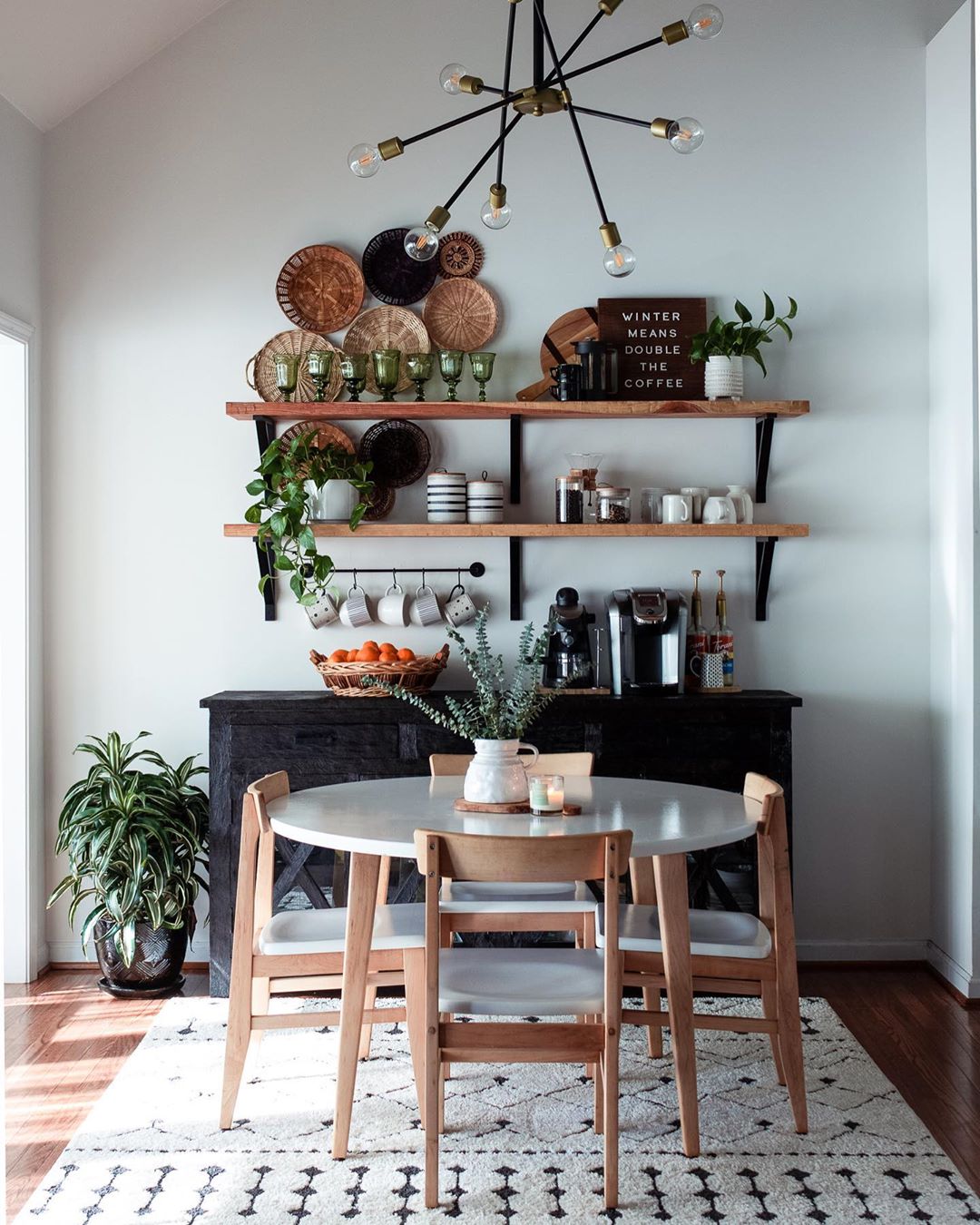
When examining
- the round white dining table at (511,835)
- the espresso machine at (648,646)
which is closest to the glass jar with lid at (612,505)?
the espresso machine at (648,646)

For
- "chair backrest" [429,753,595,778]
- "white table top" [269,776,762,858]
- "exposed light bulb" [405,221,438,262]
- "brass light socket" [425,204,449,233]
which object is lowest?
"white table top" [269,776,762,858]

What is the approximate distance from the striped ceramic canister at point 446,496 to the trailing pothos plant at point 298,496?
0.64ft

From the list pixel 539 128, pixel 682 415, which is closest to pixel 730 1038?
pixel 682 415

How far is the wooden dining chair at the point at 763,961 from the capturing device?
259cm

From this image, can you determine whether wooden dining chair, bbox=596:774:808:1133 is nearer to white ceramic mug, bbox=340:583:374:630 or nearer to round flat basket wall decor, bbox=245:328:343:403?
white ceramic mug, bbox=340:583:374:630

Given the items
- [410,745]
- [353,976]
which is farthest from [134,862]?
[353,976]

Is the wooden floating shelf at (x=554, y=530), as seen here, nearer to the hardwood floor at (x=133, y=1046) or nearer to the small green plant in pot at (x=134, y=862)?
the small green plant in pot at (x=134, y=862)

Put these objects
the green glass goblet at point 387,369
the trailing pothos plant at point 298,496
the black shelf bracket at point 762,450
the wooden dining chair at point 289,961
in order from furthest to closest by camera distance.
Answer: the black shelf bracket at point 762,450 < the green glass goblet at point 387,369 < the trailing pothos plant at point 298,496 < the wooden dining chair at point 289,961

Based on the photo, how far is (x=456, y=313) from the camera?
391cm

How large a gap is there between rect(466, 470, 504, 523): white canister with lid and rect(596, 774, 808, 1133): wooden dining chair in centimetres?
141

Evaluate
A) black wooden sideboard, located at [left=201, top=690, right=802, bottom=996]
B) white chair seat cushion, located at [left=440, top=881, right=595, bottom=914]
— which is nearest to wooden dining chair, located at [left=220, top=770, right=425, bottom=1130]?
white chair seat cushion, located at [left=440, top=881, right=595, bottom=914]

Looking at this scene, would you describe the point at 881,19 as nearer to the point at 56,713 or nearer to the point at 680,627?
the point at 680,627

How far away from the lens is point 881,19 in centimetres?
389

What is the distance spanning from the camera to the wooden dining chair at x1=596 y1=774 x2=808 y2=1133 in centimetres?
259
